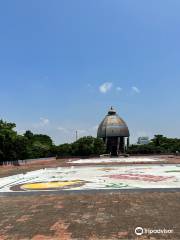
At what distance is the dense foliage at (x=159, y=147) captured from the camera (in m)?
118

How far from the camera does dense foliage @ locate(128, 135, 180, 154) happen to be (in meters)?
118

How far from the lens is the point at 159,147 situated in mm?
120938

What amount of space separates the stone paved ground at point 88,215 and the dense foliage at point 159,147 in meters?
97.8

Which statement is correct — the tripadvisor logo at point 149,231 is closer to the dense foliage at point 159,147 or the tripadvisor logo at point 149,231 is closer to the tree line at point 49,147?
Answer: the tree line at point 49,147

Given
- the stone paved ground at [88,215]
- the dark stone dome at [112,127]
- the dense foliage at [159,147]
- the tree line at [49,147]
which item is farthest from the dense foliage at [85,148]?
the stone paved ground at [88,215]

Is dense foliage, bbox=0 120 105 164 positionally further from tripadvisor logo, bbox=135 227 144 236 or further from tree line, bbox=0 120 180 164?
tripadvisor logo, bbox=135 227 144 236

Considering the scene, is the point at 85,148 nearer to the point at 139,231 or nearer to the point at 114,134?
the point at 114,134

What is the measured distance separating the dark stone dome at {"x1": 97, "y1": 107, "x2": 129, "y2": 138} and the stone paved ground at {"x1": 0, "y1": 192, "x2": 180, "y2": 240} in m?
109

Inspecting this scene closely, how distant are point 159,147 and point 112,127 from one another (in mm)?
20532

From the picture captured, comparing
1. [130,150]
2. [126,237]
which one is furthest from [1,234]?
[130,150]

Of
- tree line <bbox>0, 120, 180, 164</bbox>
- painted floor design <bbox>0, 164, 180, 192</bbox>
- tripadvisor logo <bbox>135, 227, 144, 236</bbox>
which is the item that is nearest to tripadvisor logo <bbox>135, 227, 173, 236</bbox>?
tripadvisor logo <bbox>135, 227, 144, 236</bbox>

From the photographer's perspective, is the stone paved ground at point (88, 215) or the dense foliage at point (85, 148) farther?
the dense foliage at point (85, 148)

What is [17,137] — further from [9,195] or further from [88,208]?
[88,208]

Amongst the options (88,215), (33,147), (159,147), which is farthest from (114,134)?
(88,215)
